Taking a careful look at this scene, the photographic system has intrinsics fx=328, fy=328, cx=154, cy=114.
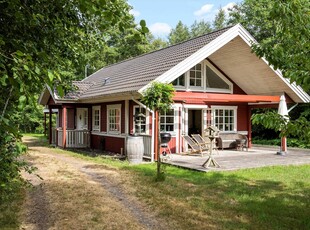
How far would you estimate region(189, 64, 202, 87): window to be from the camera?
1430 cm

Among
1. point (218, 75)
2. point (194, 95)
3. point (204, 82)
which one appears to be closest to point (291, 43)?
point (194, 95)

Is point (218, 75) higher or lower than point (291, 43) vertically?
higher

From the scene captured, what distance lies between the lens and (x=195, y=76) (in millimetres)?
14445

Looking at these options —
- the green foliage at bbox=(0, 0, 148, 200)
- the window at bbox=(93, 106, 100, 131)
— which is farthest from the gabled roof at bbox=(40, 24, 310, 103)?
the green foliage at bbox=(0, 0, 148, 200)

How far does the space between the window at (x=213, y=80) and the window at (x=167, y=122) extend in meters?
2.57

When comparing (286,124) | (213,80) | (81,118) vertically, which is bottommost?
(286,124)

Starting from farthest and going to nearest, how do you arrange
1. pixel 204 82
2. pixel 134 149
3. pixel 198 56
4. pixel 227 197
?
1. pixel 204 82
2. pixel 198 56
3. pixel 134 149
4. pixel 227 197

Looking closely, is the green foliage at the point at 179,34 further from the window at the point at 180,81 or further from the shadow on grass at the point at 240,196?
the shadow on grass at the point at 240,196

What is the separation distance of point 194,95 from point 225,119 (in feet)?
15.3

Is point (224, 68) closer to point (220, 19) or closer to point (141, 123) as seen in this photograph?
point (141, 123)

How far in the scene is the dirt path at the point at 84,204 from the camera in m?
5.05

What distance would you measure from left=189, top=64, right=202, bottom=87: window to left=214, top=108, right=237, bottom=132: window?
1.67m

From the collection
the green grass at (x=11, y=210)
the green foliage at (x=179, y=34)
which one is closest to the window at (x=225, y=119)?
the green grass at (x=11, y=210)

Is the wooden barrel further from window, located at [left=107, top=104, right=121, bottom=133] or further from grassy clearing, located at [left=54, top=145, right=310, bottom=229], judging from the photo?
window, located at [left=107, top=104, right=121, bottom=133]
